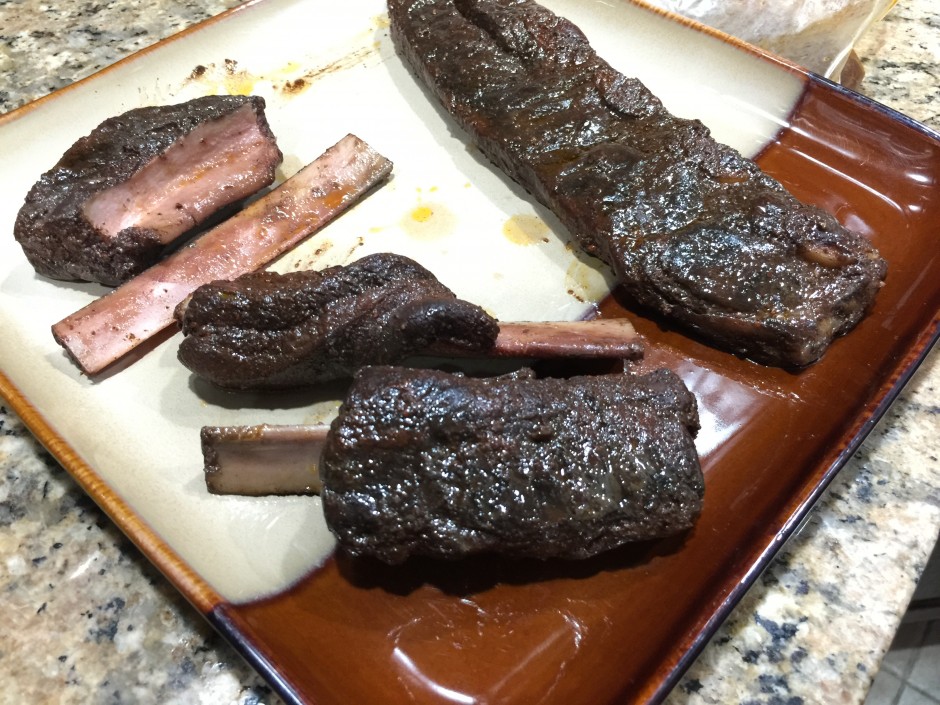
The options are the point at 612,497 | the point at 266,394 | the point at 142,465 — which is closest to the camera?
the point at 612,497

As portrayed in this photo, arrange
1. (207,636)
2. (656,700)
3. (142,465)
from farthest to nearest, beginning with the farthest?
1. (142,465)
2. (207,636)
3. (656,700)

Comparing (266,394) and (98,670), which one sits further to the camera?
(266,394)

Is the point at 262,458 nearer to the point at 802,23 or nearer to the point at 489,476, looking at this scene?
the point at 489,476

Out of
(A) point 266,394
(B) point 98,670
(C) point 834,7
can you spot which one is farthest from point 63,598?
(C) point 834,7

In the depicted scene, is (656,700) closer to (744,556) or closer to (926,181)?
(744,556)

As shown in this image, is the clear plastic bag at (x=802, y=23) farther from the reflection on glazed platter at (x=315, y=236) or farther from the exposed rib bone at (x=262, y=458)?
the exposed rib bone at (x=262, y=458)

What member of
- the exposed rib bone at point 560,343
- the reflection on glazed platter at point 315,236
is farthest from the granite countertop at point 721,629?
the exposed rib bone at point 560,343

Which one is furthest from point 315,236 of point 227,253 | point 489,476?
point 489,476

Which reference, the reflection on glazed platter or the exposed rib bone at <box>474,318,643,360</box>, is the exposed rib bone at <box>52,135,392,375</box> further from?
the exposed rib bone at <box>474,318,643,360</box>
